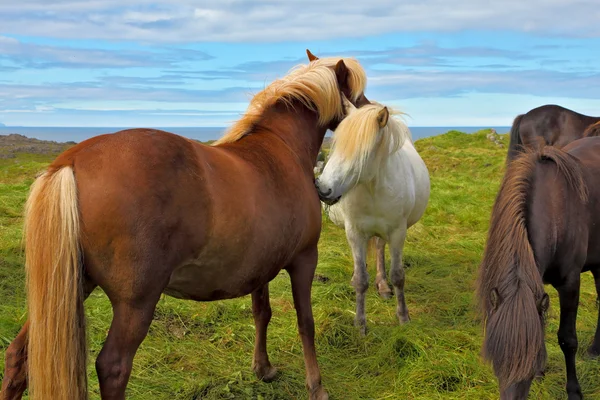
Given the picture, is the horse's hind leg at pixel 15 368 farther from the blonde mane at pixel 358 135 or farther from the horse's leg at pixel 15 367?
the blonde mane at pixel 358 135

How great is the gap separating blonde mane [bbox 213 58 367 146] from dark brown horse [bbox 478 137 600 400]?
1207 mm

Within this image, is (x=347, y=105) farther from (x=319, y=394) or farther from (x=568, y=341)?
(x=568, y=341)

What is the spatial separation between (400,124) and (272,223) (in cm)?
191

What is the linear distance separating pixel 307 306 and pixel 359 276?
1.47 metres

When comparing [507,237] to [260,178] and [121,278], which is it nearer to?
[260,178]

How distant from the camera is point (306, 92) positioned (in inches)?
140

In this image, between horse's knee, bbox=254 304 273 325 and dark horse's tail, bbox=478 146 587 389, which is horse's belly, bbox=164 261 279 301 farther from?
dark horse's tail, bbox=478 146 587 389

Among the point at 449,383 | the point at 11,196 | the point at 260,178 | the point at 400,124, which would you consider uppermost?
the point at 400,124

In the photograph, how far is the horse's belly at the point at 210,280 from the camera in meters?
2.60

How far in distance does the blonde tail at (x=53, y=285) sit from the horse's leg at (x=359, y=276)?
277cm

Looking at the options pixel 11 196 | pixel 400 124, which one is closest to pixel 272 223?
pixel 400 124

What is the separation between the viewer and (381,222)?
15.6 ft

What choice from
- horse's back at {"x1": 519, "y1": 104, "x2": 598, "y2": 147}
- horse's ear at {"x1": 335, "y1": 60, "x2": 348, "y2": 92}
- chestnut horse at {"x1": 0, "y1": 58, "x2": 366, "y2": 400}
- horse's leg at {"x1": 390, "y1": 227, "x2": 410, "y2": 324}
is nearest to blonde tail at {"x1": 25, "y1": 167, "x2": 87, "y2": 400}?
chestnut horse at {"x1": 0, "y1": 58, "x2": 366, "y2": 400}

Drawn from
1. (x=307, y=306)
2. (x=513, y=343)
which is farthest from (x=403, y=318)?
(x=513, y=343)
